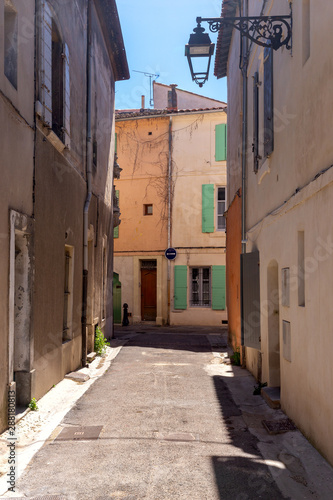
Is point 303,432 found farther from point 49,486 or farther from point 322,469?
point 49,486

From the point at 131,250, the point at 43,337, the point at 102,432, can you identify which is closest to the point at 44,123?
the point at 43,337

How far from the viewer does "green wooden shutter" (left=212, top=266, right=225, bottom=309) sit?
795 inches

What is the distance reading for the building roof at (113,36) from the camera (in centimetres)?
1265

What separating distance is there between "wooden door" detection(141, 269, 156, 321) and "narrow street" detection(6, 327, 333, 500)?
13.0 metres

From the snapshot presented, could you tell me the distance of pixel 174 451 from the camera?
5164mm

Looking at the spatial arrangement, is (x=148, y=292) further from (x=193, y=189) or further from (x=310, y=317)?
(x=310, y=317)

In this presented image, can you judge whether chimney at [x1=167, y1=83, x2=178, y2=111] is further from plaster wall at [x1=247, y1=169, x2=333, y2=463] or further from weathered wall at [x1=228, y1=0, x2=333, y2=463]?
plaster wall at [x1=247, y1=169, x2=333, y2=463]

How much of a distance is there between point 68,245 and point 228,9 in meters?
7.03

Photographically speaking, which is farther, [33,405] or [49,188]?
[49,188]

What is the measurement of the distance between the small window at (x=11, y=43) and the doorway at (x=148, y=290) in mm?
15976

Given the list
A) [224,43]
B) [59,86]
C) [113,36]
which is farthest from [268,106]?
[113,36]

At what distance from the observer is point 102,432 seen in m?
5.87

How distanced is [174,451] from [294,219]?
2.90 metres

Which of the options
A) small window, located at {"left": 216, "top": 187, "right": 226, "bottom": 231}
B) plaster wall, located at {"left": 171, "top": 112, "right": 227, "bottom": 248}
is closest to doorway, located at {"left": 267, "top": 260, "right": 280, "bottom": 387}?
plaster wall, located at {"left": 171, "top": 112, "right": 227, "bottom": 248}
